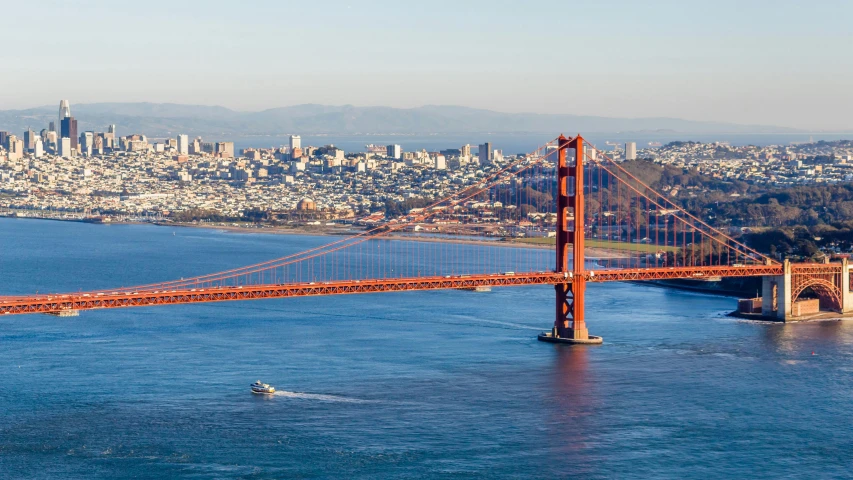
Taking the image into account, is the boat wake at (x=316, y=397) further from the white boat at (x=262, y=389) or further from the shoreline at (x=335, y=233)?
the shoreline at (x=335, y=233)

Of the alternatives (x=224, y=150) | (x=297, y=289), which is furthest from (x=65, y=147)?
(x=297, y=289)

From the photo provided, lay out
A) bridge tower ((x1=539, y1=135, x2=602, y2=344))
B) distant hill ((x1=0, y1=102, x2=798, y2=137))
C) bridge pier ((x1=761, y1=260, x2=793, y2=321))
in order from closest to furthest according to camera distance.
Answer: bridge tower ((x1=539, y1=135, x2=602, y2=344)) → bridge pier ((x1=761, y1=260, x2=793, y2=321)) → distant hill ((x1=0, y1=102, x2=798, y2=137))

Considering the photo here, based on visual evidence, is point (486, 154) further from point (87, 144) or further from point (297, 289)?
point (297, 289)

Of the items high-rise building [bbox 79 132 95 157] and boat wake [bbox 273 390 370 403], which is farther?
high-rise building [bbox 79 132 95 157]

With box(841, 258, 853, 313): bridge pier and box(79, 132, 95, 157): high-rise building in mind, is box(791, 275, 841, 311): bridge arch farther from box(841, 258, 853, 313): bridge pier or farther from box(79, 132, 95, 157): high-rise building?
box(79, 132, 95, 157): high-rise building

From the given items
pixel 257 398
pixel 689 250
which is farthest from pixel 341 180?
pixel 257 398

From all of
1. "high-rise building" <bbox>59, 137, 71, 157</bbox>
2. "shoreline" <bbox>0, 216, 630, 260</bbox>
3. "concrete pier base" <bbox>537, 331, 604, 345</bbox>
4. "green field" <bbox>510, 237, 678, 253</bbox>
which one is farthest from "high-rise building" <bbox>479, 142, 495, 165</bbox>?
"concrete pier base" <bbox>537, 331, 604, 345</bbox>

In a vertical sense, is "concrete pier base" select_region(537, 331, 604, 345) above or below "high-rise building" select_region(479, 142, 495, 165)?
below
